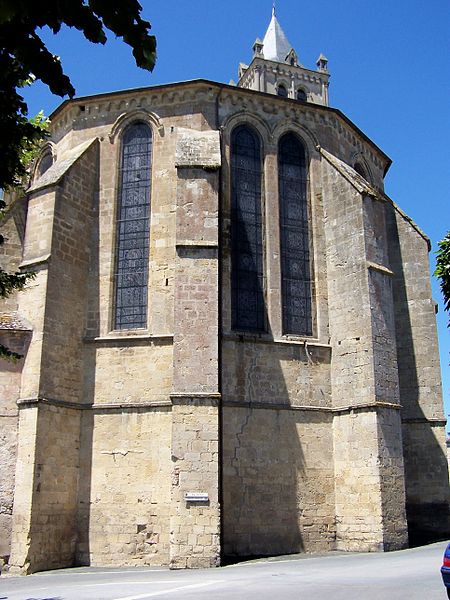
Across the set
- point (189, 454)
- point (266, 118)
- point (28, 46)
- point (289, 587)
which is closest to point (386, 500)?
point (189, 454)

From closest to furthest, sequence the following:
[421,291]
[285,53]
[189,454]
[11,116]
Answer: [11,116] → [189,454] → [421,291] → [285,53]

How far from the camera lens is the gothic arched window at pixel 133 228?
17.2 meters

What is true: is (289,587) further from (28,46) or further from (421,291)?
(421,291)

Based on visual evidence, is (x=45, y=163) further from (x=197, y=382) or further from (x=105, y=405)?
(x=197, y=382)

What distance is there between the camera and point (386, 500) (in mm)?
15609

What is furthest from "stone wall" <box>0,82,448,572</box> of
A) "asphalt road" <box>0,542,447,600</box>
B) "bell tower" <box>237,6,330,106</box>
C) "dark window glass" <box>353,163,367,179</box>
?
"bell tower" <box>237,6,330,106</box>

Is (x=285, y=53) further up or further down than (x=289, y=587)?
further up

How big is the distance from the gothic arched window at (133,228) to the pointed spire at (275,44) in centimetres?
3270

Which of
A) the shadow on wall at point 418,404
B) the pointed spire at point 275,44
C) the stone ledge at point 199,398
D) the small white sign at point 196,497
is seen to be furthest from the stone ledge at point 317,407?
the pointed spire at point 275,44

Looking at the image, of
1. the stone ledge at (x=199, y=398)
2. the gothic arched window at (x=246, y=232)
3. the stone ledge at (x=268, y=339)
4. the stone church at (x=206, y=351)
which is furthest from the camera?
the gothic arched window at (x=246, y=232)

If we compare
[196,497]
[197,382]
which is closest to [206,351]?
[197,382]

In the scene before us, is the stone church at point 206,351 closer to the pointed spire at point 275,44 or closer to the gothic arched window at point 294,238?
the gothic arched window at point 294,238

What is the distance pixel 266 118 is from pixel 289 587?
12.7 m

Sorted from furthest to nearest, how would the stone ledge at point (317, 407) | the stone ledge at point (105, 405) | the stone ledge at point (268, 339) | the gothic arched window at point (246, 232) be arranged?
1. the gothic arched window at point (246, 232)
2. the stone ledge at point (268, 339)
3. the stone ledge at point (317, 407)
4. the stone ledge at point (105, 405)
